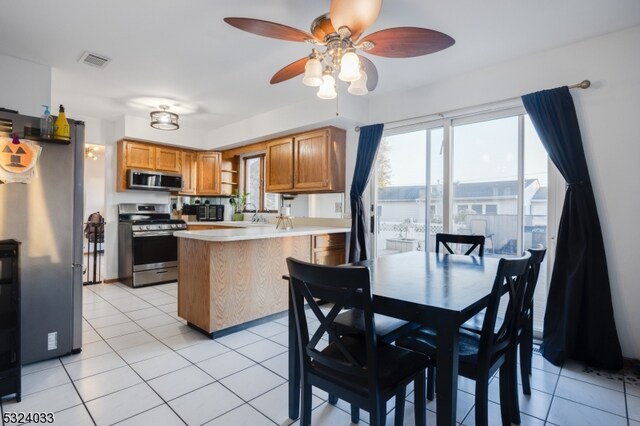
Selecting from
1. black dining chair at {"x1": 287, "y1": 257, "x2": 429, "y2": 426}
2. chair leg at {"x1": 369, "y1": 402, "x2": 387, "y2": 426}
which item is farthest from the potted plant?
chair leg at {"x1": 369, "y1": 402, "x2": 387, "y2": 426}

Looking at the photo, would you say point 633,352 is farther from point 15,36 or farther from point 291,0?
point 15,36

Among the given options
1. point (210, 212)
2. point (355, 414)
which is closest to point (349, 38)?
point (355, 414)

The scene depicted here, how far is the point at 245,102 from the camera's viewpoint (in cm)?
417

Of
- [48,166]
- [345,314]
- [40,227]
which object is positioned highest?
[48,166]

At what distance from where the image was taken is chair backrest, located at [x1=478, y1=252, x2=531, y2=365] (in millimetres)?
1404

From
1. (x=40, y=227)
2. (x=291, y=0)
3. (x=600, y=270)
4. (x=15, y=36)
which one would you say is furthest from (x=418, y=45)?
(x=15, y=36)

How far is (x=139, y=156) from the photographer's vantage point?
5105 millimetres

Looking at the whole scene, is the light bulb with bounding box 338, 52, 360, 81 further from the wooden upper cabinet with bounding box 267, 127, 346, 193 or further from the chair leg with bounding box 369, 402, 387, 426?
the wooden upper cabinet with bounding box 267, 127, 346, 193

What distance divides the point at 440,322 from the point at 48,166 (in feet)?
9.37

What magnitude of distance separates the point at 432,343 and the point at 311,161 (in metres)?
3.02

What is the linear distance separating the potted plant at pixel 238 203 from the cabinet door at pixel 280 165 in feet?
3.60

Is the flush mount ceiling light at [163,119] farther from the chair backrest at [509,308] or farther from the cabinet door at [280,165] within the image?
the chair backrest at [509,308]

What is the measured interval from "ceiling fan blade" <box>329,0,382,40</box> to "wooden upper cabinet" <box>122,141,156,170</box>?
14.5 feet

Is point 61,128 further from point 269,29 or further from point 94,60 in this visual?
point 269,29
